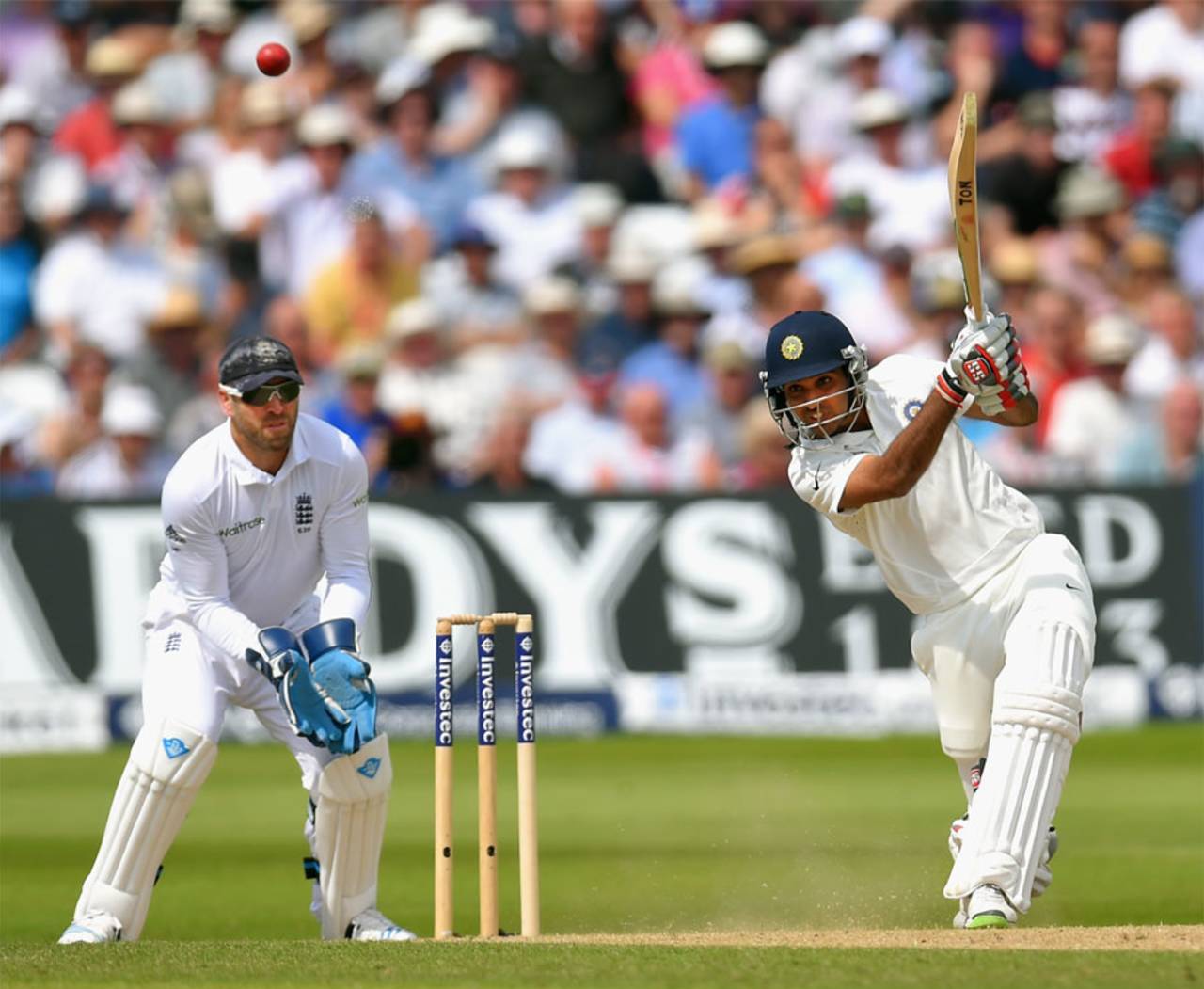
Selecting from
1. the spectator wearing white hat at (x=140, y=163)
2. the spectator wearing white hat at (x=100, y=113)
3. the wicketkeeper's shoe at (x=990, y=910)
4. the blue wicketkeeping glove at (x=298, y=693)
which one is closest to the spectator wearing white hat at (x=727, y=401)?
the spectator wearing white hat at (x=140, y=163)

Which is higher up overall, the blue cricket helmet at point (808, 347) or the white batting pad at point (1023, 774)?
the blue cricket helmet at point (808, 347)

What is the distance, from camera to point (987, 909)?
565 cm

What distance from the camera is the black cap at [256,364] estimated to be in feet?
20.1

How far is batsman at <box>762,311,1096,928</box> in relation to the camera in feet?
18.6

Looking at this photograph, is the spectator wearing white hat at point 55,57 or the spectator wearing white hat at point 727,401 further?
the spectator wearing white hat at point 55,57

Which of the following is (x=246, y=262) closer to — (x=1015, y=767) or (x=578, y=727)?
(x=578, y=727)

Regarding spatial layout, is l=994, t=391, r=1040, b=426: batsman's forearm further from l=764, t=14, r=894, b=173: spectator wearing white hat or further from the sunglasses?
l=764, t=14, r=894, b=173: spectator wearing white hat

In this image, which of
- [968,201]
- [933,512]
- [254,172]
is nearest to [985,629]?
[933,512]

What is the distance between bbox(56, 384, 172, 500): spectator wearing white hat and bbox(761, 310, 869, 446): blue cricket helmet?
6.77 meters

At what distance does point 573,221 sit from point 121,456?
11.2 ft

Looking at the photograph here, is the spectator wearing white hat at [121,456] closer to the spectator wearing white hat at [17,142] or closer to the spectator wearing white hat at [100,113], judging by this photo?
the spectator wearing white hat at [17,142]

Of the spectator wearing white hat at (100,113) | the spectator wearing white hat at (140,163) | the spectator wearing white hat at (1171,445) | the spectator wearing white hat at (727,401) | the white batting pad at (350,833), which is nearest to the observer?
the white batting pad at (350,833)

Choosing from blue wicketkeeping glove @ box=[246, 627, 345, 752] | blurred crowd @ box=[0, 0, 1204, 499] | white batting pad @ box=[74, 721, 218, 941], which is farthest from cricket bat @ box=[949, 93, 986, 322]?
blurred crowd @ box=[0, 0, 1204, 499]

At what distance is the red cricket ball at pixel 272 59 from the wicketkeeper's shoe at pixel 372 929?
293 centimetres
